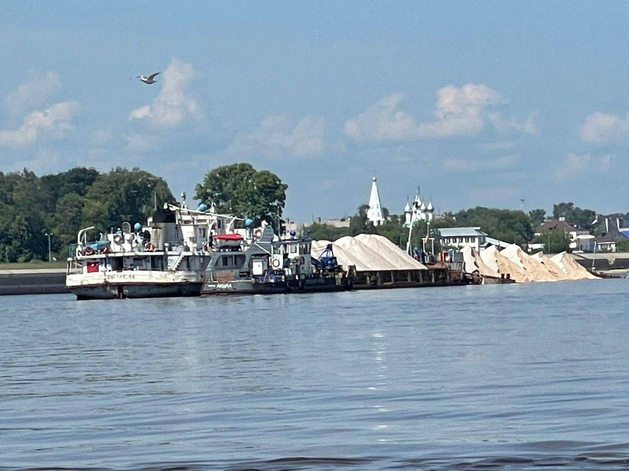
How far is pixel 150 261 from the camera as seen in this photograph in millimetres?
86875

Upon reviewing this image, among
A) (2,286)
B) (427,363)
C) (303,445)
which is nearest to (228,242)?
(2,286)

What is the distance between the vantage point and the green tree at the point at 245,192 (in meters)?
164

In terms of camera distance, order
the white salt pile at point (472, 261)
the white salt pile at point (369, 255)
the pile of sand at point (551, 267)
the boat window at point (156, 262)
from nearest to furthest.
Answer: the boat window at point (156, 262) → the white salt pile at point (369, 255) → the white salt pile at point (472, 261) → the pile of sand at point (551, 267)

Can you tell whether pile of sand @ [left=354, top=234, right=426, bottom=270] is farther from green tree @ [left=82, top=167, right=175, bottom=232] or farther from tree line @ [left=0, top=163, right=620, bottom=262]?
green tree @ [left=82, top=167, right=175, bottom=232]

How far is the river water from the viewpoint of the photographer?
16453 millimetres

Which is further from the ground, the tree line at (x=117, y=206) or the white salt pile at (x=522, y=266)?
the tree line at (x=117, y=206)

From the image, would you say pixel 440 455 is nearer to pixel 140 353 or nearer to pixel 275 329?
pixel 140 353

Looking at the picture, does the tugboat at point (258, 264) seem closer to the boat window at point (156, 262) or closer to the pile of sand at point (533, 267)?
the boat window at point (156, 262)

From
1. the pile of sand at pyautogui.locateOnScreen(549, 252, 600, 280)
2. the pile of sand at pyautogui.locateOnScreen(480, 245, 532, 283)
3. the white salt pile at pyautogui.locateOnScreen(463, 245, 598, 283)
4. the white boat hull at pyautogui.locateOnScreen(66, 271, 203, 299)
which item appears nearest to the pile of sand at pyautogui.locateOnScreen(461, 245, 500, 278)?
the white salt pile at pyautogui.locateOnScreen(463, 245, 598, 283)

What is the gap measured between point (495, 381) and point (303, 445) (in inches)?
315

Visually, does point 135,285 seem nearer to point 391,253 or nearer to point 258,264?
point 258,264

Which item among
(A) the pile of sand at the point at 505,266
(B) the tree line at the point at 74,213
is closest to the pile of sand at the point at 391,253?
(A) the pile of sand at the point at 505,266

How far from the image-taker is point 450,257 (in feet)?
451

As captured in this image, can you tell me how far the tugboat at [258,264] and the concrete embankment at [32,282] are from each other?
35.1 m
